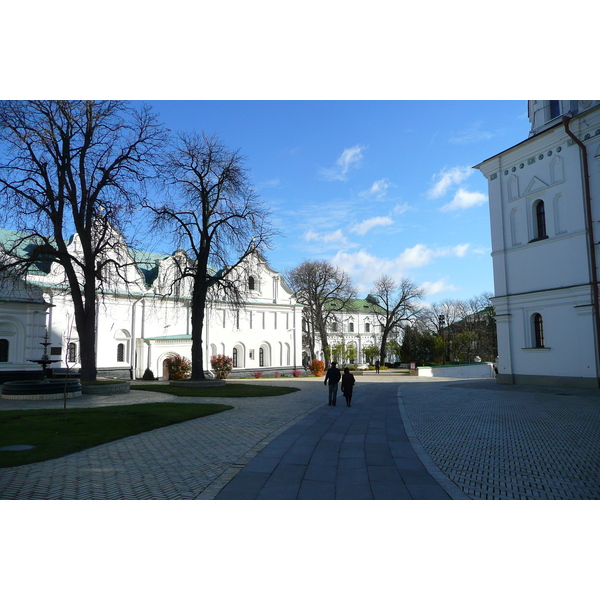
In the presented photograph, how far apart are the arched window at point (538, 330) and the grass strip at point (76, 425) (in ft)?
56.9

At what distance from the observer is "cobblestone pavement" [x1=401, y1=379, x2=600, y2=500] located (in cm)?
764

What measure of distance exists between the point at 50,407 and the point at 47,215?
34.6ft

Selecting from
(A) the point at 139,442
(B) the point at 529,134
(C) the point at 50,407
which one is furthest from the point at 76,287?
(B) the point at 529,134

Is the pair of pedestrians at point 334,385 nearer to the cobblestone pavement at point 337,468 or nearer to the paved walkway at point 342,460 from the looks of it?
the paved walkway at point 342,460

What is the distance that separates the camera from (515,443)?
35.6ft

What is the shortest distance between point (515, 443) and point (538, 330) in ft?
54.9

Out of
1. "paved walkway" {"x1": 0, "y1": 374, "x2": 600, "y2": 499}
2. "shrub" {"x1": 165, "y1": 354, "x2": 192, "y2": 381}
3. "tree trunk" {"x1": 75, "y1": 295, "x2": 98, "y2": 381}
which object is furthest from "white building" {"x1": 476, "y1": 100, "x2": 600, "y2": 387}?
"shrub" {"x1": 165, "y1": 354, "x2": 192, "y2": 381}

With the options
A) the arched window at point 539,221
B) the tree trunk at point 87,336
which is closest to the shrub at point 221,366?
the tree trunk at point 87,336

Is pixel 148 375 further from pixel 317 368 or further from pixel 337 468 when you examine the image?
pixel 337 468

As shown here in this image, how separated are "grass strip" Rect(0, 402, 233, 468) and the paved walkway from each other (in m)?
0.52

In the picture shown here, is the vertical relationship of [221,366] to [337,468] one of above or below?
above

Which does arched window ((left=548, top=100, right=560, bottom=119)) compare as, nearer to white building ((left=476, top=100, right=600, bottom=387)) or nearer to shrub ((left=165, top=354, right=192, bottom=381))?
white building ((left=476, top=100, right=600, bottom=387))

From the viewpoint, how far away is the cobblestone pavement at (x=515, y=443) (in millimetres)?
7641

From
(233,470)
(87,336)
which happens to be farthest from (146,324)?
(233,470)
